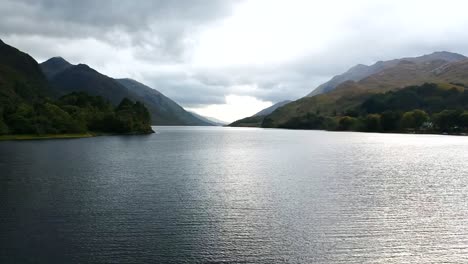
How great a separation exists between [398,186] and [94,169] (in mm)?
64427

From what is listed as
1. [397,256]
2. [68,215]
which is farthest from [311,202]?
[68,215]

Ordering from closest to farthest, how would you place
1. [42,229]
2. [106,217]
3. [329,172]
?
1. [42,229]
2. [106,217]
3. [329,172]

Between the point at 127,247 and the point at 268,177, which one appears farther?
the point at 268,177

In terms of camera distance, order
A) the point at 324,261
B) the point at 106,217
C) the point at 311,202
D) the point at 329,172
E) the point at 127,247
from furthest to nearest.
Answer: the point at 329,172 < the point at 311,202 < the point at 106,217 < the point at 127,247 < the point at 324,261

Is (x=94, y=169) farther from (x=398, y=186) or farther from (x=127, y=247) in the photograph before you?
(x=398, y=186)

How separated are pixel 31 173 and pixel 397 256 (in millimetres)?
72216

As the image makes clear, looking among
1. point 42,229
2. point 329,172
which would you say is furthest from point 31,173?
point 329,172

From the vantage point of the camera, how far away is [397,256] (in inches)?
1335

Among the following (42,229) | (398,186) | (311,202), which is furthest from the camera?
(398,186)

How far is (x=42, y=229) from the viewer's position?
1583 inches

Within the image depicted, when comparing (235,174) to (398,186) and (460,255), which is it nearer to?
(398,186)

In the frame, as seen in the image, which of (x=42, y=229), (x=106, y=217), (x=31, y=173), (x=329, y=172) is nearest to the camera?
(x=42, y=229)

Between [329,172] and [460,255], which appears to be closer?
[460,255]

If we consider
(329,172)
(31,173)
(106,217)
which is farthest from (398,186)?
(31,173)
